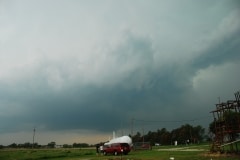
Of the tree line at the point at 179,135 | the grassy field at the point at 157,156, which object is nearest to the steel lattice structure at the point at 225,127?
the grassy field at the point at 157,156

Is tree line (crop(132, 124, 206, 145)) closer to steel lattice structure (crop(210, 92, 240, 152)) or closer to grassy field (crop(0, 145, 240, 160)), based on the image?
grassy field (crop(0, 145, 240, 160))

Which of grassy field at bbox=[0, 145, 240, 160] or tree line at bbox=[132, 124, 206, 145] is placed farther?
tree line at bbox=[132, 124, 206, 145]

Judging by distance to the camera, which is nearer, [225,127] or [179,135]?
[225,127]

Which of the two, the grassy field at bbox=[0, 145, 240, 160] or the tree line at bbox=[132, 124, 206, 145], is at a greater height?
the tree line at bbox=[132, 124, 206, 145]

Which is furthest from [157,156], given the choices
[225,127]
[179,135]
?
[179,135]

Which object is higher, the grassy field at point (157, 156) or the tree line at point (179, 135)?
the tree line at point (179, 135)

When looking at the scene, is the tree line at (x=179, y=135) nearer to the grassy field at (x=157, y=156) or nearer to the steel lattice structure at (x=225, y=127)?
the grassy field at (x=157, y=156)

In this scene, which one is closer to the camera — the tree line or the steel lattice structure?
the steel lattice structure

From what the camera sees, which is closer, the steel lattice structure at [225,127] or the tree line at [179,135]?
the steel lattice structure at [225,127]

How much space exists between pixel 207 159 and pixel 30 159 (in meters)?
42.0

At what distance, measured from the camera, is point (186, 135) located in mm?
146000

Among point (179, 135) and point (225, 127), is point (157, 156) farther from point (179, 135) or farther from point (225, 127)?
point (179, 135)

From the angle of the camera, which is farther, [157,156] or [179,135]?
[179,135]

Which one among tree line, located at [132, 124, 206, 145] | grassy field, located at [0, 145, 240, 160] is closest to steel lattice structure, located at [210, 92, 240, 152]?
grassy field, located at [0, 145, 240, 160]
